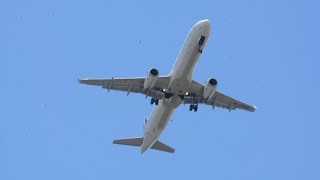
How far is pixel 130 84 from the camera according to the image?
68688 millimetres

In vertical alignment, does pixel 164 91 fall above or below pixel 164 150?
above

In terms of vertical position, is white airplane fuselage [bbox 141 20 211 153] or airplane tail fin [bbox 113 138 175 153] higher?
white airplane fuselage [bbox 141 20 211 153]

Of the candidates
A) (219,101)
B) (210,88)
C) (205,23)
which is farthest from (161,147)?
(205,23)

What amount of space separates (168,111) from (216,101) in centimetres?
629

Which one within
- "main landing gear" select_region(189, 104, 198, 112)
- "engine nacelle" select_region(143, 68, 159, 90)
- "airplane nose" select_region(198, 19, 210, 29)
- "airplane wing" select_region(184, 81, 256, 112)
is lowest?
"main landing gear" select_region(189, 104, 198, 112)

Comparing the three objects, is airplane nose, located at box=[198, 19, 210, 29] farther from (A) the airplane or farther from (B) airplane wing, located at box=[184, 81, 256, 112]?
(B) airplane wing, located at box=[184, 81, 256, 112]

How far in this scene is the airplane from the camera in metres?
64.9

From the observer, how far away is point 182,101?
2687 inches

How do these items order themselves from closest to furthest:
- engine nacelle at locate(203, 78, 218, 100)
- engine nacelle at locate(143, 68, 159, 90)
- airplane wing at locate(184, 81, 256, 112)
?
1. engine nacelle at locate(143, 68, 159, 90)
2. engine nacelle at locate(203, 78, 218, 100)
3. airplane wing at locate(184, 81, 256, 112)

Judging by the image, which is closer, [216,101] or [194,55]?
[194,55]

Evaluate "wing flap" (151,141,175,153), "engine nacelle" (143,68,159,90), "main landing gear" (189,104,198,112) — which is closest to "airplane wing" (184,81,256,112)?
"main landing gear" (189,104,198,112)

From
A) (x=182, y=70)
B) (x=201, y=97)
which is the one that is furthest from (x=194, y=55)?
(x=201, y=97)

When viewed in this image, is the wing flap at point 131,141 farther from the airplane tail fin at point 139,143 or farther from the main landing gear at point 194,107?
the main landing gear at point 194,107

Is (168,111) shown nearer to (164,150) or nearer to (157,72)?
(157,72)
